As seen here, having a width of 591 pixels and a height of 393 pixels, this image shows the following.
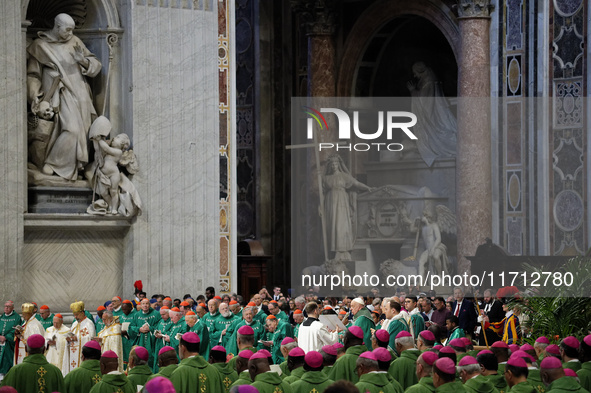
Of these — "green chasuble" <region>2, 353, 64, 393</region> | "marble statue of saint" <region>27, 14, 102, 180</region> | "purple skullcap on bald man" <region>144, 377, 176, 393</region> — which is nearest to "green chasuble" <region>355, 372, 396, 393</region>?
"green chasuble" <region>2, 353, 64, 393</region>

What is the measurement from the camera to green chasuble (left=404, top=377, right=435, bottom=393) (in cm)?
881

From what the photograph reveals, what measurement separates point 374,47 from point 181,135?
9.71m

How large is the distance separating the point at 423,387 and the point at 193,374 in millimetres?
2027

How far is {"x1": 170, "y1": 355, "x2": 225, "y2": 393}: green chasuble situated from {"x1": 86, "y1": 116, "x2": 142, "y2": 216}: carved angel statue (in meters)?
8.91

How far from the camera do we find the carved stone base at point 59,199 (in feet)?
59.4

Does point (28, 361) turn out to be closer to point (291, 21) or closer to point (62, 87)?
point (62, 87)

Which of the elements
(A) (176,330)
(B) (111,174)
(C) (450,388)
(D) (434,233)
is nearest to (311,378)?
(C) (450,388)

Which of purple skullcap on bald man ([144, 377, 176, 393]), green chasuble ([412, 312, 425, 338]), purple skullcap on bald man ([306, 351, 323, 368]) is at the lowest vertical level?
green chasuble ([412, 312, 425, 338])

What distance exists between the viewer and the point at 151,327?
1600 cm

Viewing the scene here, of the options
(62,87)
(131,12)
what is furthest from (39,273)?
(131,12)

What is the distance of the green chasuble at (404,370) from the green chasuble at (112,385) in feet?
9.10

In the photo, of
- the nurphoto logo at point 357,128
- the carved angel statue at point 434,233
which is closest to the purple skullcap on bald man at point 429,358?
the carved angel statue at point 434,233

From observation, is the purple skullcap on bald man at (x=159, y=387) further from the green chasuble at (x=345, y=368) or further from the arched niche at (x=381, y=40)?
the arched niche at (x=381, y=40)

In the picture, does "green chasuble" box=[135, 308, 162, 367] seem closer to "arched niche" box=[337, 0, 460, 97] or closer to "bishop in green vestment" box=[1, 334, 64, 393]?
"bishop in green vestment" box=[1, 334, 64, 393]
